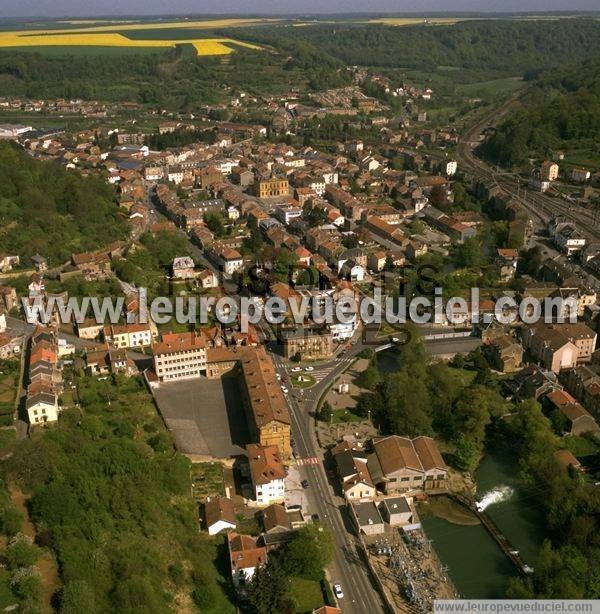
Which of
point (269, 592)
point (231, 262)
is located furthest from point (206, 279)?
point (269, 592)

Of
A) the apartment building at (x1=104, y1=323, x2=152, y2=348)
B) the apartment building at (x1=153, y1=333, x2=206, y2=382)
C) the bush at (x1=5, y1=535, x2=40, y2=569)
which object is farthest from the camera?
the apartment building at (x1=104, y1=323, x2=152, y2=348)

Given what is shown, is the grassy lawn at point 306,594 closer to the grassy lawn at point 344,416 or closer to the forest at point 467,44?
the grassy lawn at point 344,416

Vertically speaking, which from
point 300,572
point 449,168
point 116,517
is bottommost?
point 300,572

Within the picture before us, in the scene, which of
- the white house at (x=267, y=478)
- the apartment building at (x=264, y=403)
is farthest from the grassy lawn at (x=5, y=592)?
the apartment building at (x=264, y=403)

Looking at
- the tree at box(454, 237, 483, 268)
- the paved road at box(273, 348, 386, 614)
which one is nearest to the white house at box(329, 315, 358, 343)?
the paved road at box(273, 348, 386, 614)

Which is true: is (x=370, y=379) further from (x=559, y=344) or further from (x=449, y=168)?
(x=449, y=168)

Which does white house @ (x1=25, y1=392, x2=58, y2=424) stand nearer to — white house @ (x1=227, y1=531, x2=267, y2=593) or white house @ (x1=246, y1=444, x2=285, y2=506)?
white house @ (x1=246, y1=444, x2=285, y2=506)

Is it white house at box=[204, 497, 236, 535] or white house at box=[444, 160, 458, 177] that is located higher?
white house at box=[444, 160, 458, 177]

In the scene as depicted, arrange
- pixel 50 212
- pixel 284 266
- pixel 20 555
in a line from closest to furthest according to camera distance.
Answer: pixel 20 555 → pixel 284 266 → pixel 50 212
